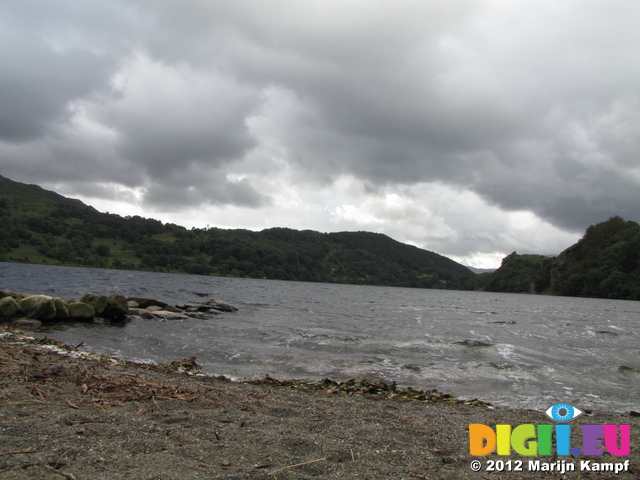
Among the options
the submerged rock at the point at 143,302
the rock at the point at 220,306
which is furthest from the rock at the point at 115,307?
the rock at the point at 220,306

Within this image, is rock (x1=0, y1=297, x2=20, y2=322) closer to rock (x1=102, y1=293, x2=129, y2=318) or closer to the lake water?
the lake water

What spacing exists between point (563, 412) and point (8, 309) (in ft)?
92.4

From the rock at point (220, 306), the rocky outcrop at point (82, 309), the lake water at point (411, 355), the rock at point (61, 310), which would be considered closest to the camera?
the lake water at point (411, 355)

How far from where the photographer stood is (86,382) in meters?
9.86

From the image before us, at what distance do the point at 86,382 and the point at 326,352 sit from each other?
11.8 meters

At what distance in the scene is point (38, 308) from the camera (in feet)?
78.2

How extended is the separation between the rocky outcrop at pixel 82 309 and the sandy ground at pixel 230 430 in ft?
47.5

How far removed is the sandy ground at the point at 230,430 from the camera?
5.45 meters

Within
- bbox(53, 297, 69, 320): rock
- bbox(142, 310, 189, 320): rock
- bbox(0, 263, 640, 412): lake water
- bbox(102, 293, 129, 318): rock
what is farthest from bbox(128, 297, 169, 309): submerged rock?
bbox(53, 297, 69, 320): rock

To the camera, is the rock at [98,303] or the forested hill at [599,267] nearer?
the rock at [98,303]

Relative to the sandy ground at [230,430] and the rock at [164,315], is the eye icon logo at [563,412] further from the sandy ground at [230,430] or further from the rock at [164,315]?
the rock at [164,315]

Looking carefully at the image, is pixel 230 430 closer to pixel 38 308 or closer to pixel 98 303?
pixel 38 308

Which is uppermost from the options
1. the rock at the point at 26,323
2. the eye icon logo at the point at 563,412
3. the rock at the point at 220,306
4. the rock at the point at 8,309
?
the rock at the point at 8,309

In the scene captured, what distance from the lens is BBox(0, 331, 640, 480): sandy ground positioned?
5453 mm
